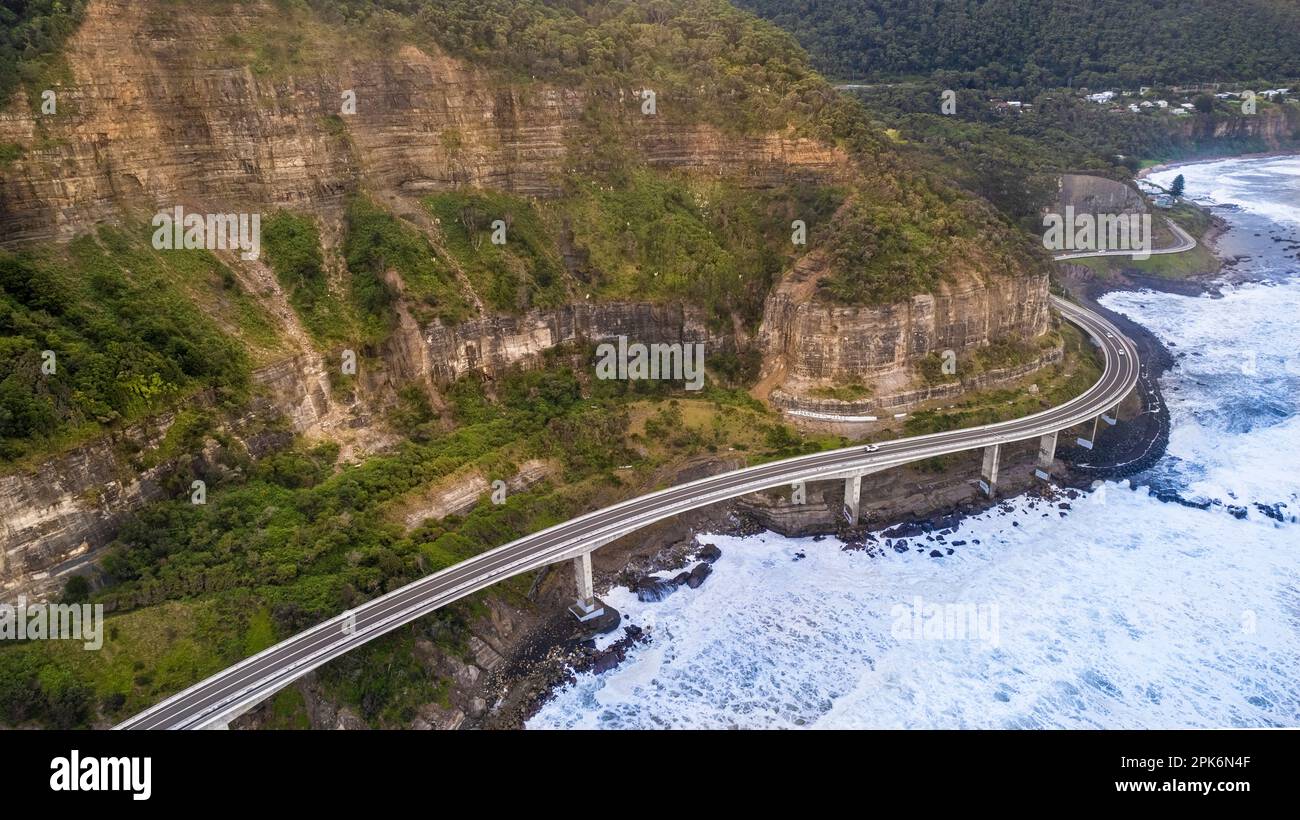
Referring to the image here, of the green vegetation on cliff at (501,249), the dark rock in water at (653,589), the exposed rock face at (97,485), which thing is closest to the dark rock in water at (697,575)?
the dark rock in water at (653,589)

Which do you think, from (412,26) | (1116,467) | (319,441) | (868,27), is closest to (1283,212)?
(868,27)

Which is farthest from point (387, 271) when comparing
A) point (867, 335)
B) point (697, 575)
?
point (867, 335)

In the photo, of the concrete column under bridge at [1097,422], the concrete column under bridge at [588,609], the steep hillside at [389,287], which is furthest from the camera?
the concrete column under bridge at [1097,422]

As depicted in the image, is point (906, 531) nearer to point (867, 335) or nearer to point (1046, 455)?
point (1046, 455)

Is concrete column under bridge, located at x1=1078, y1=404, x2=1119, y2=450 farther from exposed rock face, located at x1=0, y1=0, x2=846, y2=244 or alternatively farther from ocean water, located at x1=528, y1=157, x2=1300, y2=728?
exposed rock face, located at x1=0, y1=0, x2=846, y2=244

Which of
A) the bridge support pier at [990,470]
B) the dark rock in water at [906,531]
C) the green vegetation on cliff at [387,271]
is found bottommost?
the dark rock in water at [906,531]

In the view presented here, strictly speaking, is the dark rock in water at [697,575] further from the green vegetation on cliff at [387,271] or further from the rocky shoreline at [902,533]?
the green vegetation on cliff at [387,271]

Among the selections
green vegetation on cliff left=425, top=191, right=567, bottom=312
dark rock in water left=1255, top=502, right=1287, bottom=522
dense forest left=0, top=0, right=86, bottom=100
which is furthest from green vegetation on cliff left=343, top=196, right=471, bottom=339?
dark rock in water left=1255, top=502, right=1287, bottom=522
